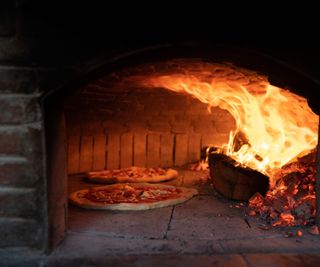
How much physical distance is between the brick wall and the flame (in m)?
1.05

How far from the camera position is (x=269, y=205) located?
3881 mm

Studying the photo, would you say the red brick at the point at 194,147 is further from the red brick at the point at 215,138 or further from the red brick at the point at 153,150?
the red brick at the point at 153,150

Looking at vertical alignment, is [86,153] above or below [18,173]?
below

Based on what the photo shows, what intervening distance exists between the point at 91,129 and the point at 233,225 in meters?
3.22

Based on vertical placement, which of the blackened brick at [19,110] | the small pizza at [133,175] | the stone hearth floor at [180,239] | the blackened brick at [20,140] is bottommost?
the small pizza at [133,175]

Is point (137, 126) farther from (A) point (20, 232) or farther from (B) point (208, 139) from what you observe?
(A) point (20, 232)

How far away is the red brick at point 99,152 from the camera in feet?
19.9

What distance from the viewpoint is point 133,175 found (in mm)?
5609

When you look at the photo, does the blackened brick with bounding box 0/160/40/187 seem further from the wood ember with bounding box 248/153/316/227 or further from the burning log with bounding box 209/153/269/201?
the burning log with bounding box 209/153/269/201

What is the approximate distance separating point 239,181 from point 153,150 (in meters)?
2.36

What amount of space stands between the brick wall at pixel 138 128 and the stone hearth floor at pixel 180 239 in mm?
2042

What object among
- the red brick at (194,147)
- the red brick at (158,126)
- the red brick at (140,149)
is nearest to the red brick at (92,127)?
the red brick at (140,149)

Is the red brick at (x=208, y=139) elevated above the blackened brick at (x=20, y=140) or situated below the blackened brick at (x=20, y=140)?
below

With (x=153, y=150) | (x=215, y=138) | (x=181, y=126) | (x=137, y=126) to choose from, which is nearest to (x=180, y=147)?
(x=181, y=126)
